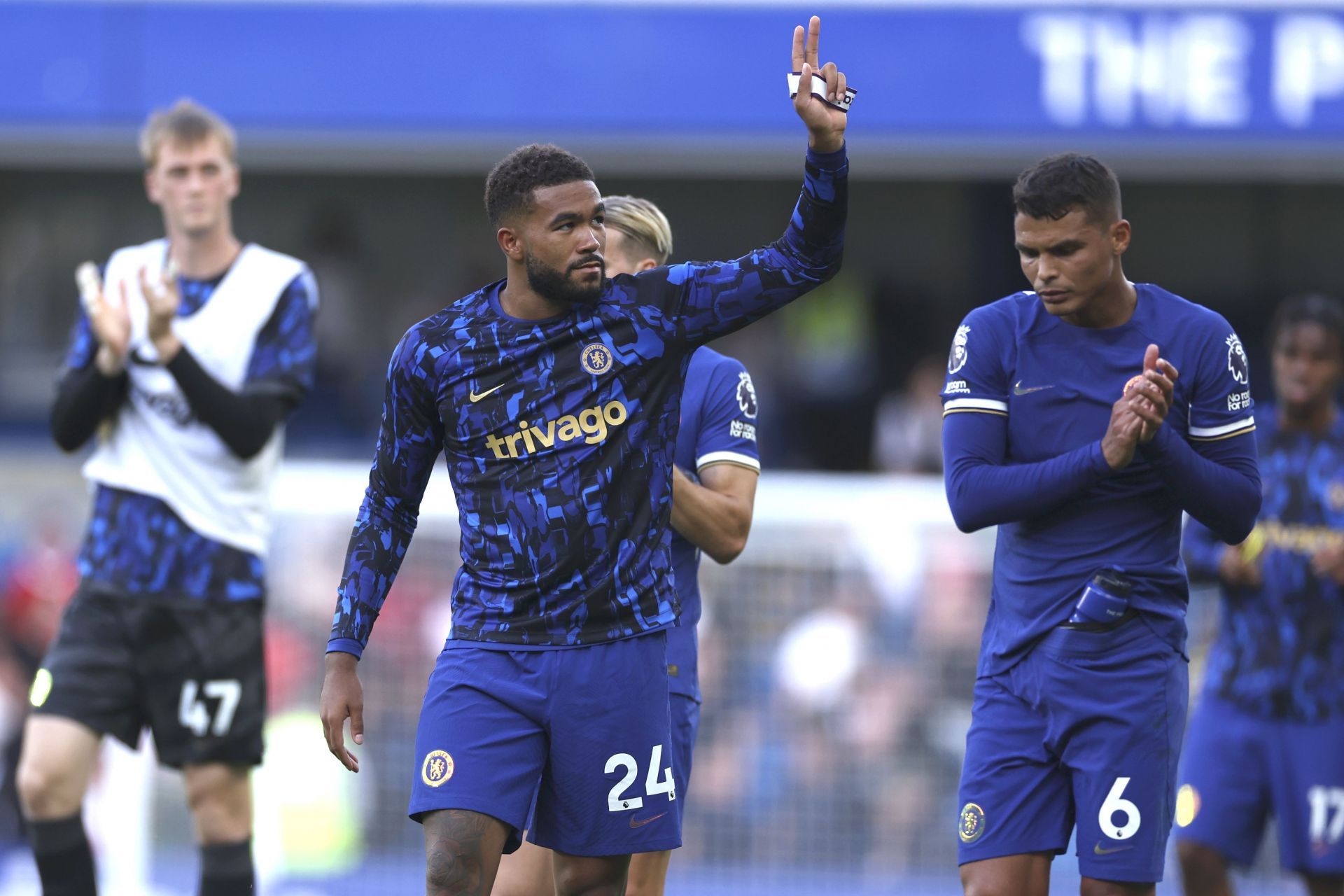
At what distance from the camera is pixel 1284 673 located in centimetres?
593

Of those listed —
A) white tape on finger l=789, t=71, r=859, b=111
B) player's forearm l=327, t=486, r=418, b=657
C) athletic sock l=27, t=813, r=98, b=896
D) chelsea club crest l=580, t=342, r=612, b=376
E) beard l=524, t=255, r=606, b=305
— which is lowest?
athletic sock l=27, t=813, r=98, b=896

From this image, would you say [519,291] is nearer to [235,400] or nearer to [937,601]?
[235,400]

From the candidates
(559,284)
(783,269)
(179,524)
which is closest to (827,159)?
(783,269)

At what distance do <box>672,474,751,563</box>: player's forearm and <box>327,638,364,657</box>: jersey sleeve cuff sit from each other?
89cm

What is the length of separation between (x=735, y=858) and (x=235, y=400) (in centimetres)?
409

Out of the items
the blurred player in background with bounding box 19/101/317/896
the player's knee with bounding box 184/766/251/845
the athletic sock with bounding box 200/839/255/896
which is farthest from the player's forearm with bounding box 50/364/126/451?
the athletic sock with bounding box 200/839/255/896

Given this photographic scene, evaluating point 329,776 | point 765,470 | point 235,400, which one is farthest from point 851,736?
point 765,470

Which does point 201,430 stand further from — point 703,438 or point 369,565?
point 703,438

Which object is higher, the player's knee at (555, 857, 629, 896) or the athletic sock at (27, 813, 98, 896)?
the player's knee at (555, 857, 629, 896)

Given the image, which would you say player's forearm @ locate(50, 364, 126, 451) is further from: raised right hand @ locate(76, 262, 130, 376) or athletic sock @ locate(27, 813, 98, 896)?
athletic sock @ locate(27, 813, 98, 896)

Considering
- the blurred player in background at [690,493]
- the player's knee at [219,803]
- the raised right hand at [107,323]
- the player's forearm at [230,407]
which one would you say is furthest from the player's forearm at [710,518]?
the raised right hand at [107,323]

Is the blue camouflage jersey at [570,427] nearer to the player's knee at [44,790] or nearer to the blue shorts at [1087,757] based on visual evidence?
the blue shorts at [1087,757]

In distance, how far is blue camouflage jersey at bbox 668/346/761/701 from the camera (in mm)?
4973

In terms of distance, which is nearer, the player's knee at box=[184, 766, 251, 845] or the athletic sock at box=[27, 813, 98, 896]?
the athletic sock at box=[27, 813, 98, 896]
